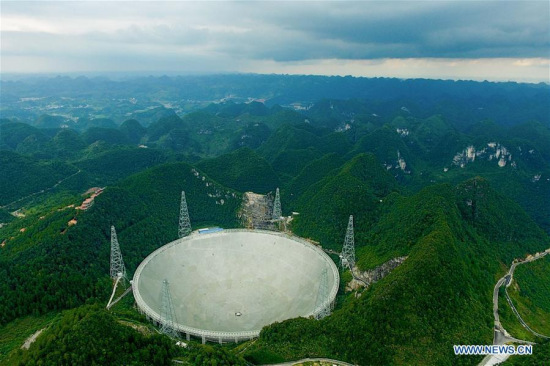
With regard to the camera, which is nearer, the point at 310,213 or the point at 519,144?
the point at 310,213

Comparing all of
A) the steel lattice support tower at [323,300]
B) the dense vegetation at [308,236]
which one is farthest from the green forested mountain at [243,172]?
the steel lattice support tower at [323,300]

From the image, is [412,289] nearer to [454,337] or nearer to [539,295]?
[454,337]

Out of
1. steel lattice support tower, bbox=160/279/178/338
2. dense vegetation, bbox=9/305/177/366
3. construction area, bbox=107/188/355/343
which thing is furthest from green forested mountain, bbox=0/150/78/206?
dense vegetation, bbox=9/305/177/366

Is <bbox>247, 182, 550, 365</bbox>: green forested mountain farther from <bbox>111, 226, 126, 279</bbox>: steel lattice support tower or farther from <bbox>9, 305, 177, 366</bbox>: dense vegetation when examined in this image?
<bbox>111, 226, 126, 279</bbox>: steel lattice support tower

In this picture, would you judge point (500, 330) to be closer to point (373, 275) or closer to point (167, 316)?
point (373, 275)

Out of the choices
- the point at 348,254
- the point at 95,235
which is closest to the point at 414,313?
the point at 348,254

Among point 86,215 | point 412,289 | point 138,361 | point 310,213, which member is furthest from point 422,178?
point 138,361

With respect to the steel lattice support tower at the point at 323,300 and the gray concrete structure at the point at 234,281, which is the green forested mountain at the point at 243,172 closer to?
the gray concrete structure at the point at 234,281
